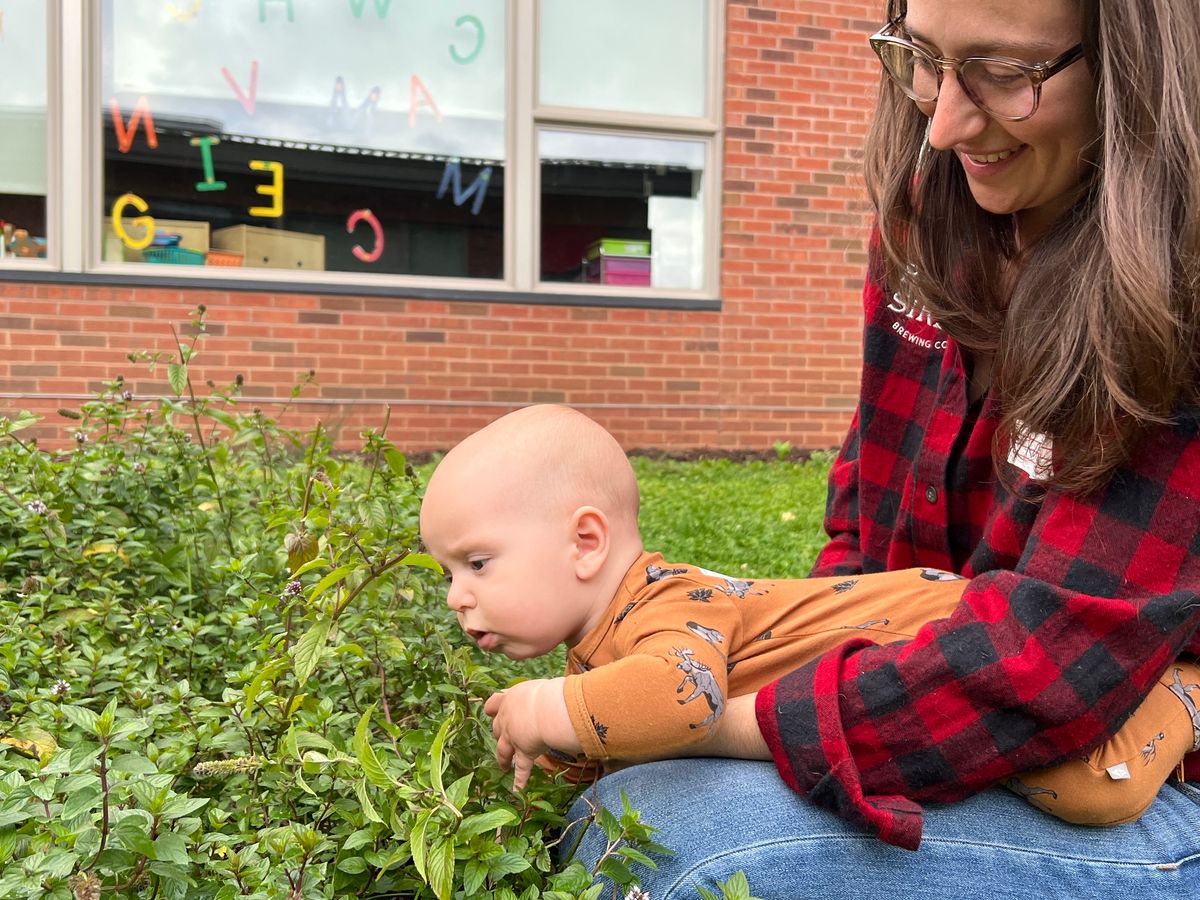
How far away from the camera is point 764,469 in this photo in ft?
21.0

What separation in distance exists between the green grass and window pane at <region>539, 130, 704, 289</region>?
1.33 meters

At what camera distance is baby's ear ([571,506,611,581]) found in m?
1.59

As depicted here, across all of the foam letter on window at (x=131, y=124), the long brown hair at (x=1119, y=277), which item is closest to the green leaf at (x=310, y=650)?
the long brown hair at (x=1119, y=277)

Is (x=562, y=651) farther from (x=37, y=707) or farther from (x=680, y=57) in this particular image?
(x=680, y=57)

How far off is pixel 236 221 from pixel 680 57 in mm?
2832

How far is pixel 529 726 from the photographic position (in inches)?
54.7

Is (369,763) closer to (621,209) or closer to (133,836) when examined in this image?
(133,836)

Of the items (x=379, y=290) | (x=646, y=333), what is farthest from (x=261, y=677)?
(x=646, y=333)

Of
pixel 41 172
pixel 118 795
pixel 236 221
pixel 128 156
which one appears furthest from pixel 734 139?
pixel 118 795

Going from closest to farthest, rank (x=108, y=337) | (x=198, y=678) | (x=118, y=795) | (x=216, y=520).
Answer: (x=118, y=795) < (x=198, y=678) < (x=216, y=520) < (x=108, y=337)

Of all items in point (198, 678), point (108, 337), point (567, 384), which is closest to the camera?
point (198, 678)

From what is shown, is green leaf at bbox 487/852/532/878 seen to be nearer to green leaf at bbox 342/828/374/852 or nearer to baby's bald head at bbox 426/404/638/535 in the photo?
green leaf at bbox 342/828/374/852

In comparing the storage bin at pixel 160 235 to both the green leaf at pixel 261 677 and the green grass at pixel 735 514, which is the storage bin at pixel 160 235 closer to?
the green grass at pixel 735 514

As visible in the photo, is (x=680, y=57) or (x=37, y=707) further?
(x=680, y=57)
